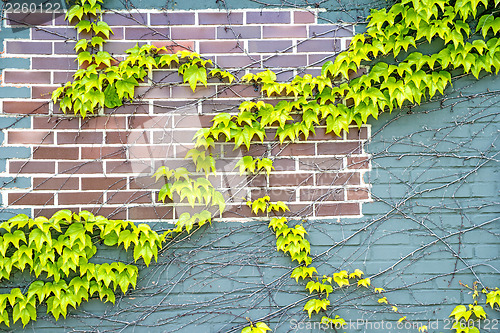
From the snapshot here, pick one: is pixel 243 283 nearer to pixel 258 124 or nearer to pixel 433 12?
pixel 258 124

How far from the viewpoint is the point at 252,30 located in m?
2.25

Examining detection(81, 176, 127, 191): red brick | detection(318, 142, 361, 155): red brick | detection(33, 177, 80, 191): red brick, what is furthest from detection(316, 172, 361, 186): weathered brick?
detection(33, 177, 80, 191): red brick

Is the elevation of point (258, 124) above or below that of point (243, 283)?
above

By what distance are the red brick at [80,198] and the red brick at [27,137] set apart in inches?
12.7

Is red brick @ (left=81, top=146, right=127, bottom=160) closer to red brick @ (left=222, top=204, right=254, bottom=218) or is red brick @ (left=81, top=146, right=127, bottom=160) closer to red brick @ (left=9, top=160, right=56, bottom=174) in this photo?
red brick @ (left=9, top=160, right=56, bottom=174)

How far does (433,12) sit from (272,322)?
198 centimetres

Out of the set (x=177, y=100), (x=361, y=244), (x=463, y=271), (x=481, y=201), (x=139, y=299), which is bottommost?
(x=139, y=299)

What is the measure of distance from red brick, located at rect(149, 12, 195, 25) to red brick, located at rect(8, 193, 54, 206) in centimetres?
117

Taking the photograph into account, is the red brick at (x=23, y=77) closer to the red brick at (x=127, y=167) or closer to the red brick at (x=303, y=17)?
the red brick at (x=127, y=167)

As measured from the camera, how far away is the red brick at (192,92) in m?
2.25

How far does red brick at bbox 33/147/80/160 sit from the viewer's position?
219 cm

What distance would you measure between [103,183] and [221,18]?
1177 millimetres

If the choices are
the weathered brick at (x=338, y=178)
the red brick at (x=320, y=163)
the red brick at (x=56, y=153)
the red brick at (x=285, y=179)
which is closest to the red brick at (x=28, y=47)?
the red brick at (x=56, y=153)

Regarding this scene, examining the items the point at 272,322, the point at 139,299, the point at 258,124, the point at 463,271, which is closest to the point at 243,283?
the point at 272,322
